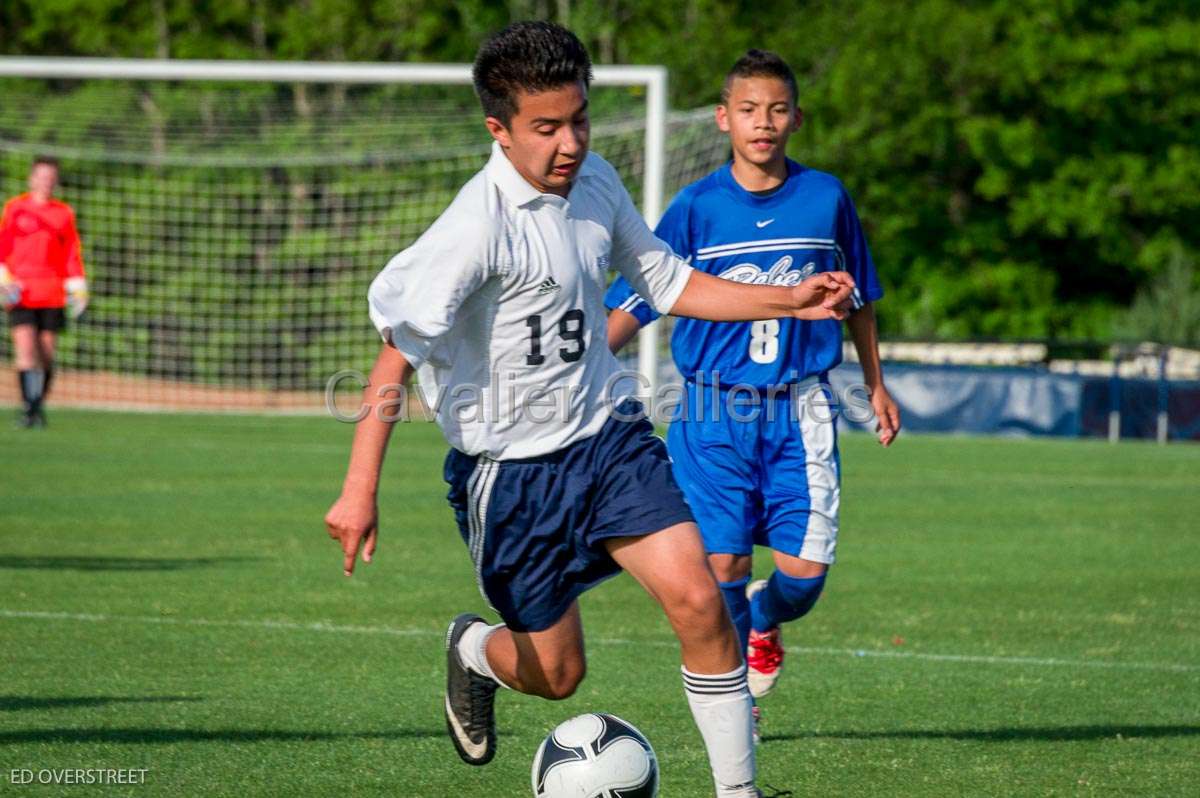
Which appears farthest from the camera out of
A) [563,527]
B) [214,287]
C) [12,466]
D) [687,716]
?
[214,287]

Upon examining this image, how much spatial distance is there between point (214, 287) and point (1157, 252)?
21450mm

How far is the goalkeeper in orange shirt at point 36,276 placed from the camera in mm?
16859

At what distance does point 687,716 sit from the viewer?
569 centimetres

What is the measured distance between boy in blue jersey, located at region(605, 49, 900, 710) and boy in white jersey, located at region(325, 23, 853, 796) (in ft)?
4.02

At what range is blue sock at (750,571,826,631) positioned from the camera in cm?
580

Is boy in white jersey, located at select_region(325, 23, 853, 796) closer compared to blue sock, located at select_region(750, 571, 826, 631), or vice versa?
boy in white jersey, located at select_region(325, 23, 853, 796)

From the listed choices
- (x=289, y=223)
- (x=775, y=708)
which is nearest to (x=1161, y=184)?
(x=289, y=223)

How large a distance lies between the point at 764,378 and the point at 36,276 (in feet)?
41.9

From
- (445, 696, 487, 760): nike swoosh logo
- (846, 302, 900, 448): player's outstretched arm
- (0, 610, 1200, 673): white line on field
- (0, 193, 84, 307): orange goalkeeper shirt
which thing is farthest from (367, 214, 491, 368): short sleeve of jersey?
(0, 193, 84, 307): orange goalkeeper shirt

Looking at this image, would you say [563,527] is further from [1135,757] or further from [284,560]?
[284,560]

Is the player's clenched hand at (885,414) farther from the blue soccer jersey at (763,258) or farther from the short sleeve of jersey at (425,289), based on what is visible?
the short sleeve of jersey at (425,289)

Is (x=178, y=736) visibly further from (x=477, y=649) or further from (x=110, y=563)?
(x=110, y=563)

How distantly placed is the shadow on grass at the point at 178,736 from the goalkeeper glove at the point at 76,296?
1161 centimetres

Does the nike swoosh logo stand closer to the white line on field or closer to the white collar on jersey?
the white collar on jersey
